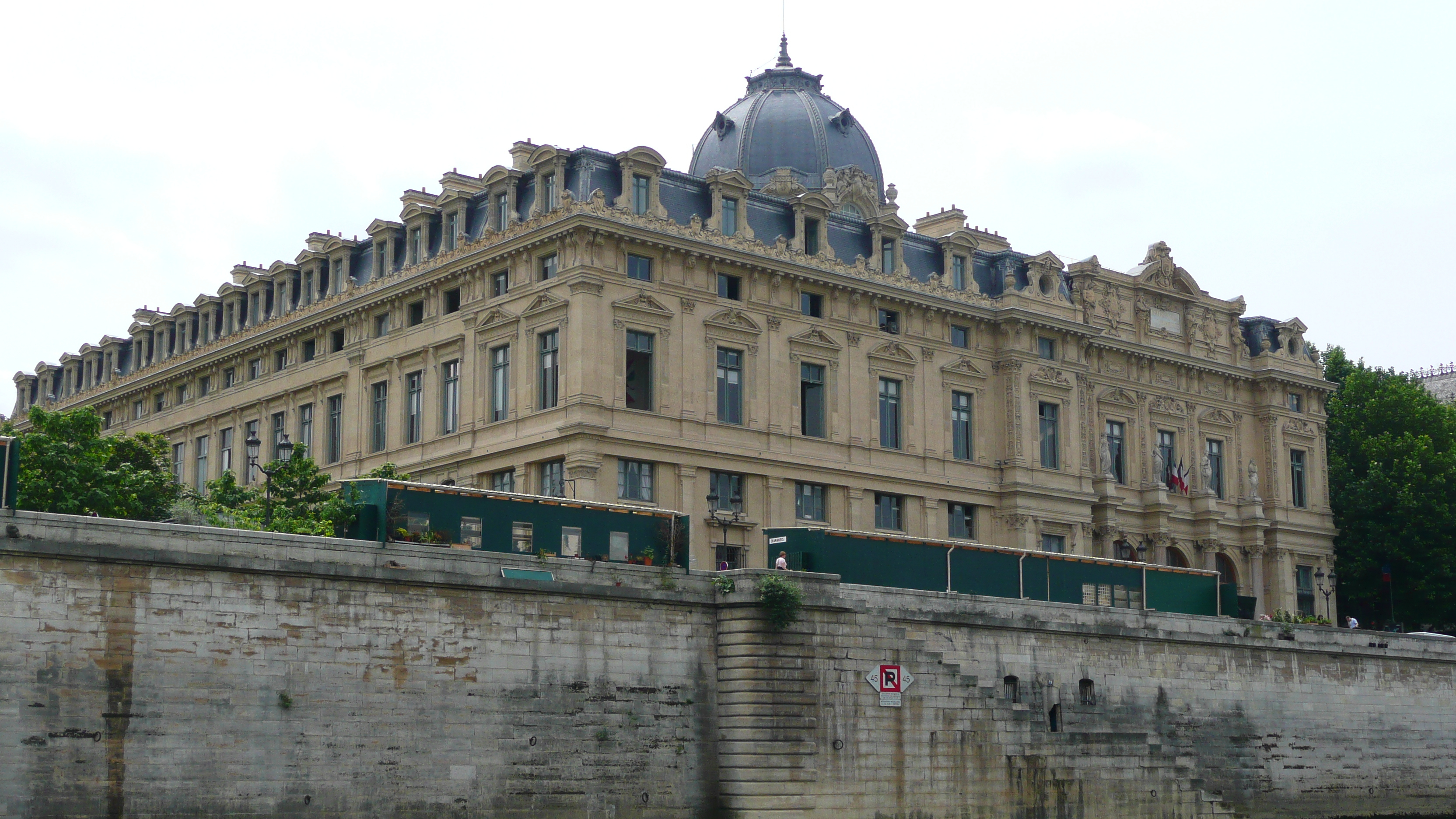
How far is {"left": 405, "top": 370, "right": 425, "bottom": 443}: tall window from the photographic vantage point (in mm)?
67750

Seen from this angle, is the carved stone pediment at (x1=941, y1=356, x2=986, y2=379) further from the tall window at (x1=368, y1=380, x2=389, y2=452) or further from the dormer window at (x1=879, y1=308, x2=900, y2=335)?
the tall window at (x1=368, y1=380, x2=389, y2=452)

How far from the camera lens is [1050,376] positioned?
74.1m

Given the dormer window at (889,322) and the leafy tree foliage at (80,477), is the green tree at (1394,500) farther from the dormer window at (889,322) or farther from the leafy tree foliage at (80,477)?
the leafy tree foliage at (80,477)

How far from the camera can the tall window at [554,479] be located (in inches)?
2370

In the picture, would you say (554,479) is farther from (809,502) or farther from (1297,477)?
(1297,477)

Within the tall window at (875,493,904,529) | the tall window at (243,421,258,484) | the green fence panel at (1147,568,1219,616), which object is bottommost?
the green fence panel at (1147,568,1219,616)

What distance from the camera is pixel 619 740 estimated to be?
4331cm

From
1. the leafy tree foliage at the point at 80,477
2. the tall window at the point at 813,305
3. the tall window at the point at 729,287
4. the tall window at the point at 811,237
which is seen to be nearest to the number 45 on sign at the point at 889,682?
the tall window at the point at 729,287

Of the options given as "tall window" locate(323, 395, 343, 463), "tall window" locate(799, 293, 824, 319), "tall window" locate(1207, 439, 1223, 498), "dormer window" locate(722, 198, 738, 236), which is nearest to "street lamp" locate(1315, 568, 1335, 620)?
"tall window" locate(1207, 439, 1223, 498)

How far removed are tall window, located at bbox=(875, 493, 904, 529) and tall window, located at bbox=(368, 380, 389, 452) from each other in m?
18.6

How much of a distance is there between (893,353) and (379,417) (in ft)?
64.6

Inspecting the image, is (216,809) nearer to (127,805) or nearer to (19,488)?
(127,805)

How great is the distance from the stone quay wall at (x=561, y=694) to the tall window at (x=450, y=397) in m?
22.5

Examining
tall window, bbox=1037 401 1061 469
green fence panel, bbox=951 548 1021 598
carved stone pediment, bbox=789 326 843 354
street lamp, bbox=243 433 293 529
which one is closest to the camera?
street lamp, bbox=243 433 293 529
